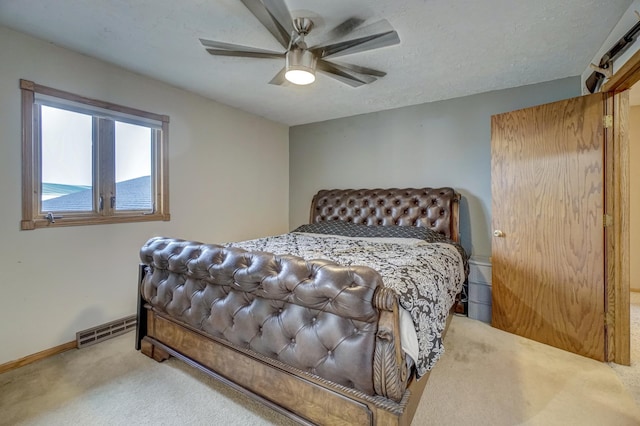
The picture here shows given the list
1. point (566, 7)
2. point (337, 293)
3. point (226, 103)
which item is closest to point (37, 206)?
point (226, 103)

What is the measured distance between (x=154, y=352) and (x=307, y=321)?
1.52 meters

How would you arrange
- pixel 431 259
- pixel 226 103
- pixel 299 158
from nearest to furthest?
pixel 431 259 < pixel 226 103 < pixel 299 158

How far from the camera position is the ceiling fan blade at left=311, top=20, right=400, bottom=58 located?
1737 millimetres

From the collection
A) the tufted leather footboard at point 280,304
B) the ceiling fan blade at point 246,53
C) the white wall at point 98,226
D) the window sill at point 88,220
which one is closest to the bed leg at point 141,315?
the tufted leather footboard at point 280,304

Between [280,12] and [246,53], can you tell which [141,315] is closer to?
[246,53]

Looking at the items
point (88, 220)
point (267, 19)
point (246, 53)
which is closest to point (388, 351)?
point (267, 19)

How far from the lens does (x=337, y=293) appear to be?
127 cm

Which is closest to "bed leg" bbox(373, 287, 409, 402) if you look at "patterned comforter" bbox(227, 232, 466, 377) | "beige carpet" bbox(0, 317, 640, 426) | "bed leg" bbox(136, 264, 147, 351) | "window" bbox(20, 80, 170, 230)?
"patterned comforter" bbox(227, 232, 466, 377)

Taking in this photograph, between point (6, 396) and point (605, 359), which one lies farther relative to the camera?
point (605, 359)

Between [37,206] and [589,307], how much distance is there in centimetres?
444

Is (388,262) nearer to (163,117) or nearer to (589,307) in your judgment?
(589,307)

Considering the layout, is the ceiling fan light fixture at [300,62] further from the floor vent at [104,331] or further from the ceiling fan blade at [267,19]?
the floor vent at [104,331]

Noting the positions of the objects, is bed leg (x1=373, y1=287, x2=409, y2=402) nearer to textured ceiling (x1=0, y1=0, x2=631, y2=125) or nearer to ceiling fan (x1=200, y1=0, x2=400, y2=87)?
ceiling fan (x1=200, y1=0, x2=400, y2=87)

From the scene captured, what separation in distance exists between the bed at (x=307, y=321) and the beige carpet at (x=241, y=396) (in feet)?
0.55
